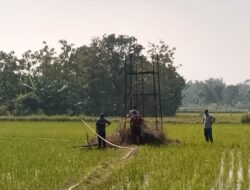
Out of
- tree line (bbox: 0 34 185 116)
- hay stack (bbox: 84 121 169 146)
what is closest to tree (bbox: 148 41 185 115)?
tree line (bbox: 0 34 185 116)

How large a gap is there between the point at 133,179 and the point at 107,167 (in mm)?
1900

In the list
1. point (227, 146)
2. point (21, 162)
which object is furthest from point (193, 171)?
point (227, 146)

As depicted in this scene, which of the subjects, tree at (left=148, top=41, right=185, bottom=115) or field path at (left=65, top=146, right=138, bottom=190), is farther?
tree at (left=148, top=41, right=185, bottom=115)

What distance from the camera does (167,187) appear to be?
26.4 feet

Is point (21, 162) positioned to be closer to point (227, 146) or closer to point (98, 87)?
point (227, 146)

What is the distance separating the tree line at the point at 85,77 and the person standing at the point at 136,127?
30.9m

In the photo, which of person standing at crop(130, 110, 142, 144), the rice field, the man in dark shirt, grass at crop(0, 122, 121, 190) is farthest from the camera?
person standing at crop(130, 110, 142, 144)

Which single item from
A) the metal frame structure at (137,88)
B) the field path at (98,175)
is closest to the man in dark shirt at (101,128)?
the metal frame structure at (137,88)

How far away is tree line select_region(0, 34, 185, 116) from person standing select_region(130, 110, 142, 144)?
3091 cm

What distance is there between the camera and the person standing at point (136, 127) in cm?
1619

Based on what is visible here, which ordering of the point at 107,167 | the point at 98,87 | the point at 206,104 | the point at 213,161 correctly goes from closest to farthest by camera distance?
the point at 107,167
the point at 213,161
the point at 98,87
the point at 206,104

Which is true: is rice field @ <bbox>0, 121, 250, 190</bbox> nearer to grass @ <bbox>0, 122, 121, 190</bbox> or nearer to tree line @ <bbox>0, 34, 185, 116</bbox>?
grass @ <bbox>0, 122, 121, 190</bbox>

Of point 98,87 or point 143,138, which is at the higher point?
point 98,87

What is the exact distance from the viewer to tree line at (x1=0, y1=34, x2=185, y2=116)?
161ft
